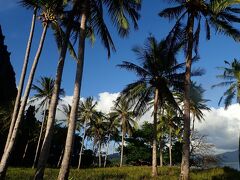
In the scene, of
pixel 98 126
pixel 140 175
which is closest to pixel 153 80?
pixel 140 175

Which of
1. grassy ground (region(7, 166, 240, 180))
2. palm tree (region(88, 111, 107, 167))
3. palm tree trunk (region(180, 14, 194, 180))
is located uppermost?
palm tree (region(88, 111, 107, 167))

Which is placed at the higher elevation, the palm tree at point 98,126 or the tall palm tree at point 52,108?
the palm tree at point 98,126

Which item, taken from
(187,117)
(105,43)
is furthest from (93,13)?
(187,117)

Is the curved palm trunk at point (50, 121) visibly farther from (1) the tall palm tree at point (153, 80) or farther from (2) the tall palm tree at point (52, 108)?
(1) the tall palm tree at point (153, 80)

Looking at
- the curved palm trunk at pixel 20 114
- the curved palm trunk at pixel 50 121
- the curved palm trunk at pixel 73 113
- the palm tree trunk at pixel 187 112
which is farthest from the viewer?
the palm tree trunk at pixel 187 112

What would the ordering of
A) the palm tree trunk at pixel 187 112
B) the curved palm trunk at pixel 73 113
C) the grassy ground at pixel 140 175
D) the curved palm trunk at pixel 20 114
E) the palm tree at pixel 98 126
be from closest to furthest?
the curved palm trunk at pixel 73 113 < the curved palm trunk at pixel 20 114 < the palm tree trunk at pixel 187 112 < the grassy ground at pixel 140 175 < the palm tree at pixel 98 126

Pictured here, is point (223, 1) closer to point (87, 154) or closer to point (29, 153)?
point (29, 153)

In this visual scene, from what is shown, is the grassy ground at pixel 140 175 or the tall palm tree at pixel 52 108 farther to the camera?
the grassy ground at pixel 140 175

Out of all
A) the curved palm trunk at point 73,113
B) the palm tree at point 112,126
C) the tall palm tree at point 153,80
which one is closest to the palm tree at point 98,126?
the palm tree at point 112,126

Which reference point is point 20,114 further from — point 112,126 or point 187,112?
point 112,126

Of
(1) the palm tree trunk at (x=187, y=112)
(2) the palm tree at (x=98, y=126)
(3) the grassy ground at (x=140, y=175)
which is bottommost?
(3) the grassy ground at (x=140, y=175)

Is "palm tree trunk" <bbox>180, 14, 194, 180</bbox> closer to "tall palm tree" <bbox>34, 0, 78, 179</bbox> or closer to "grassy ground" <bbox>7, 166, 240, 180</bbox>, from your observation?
"grassy ground" <bbox>7, 166, 240, 180</bbox>

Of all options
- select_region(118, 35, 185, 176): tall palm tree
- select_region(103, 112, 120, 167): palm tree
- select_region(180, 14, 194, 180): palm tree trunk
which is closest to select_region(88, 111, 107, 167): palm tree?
select_region(103, 112, 120, 167): palm tree

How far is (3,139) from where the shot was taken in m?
49.4
